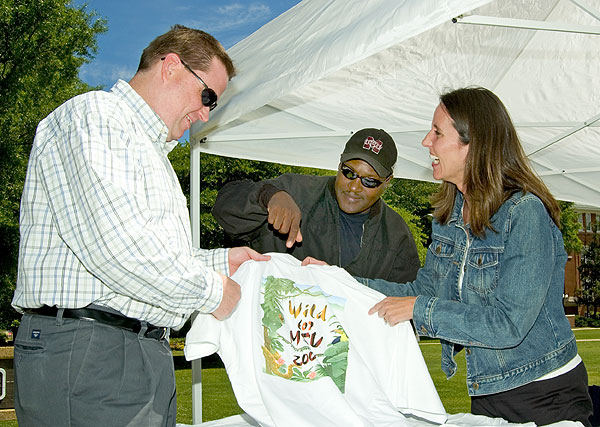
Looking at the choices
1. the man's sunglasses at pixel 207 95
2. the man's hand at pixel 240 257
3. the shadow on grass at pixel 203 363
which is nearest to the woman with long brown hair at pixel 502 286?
the man's hand at pixel 240 257

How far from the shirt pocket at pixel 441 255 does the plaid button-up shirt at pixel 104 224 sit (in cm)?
101

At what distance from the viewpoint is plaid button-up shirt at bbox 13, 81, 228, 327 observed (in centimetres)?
181

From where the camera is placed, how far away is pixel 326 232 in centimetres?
387

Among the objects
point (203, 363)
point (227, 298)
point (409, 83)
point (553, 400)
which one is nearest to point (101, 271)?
point (227, 298)

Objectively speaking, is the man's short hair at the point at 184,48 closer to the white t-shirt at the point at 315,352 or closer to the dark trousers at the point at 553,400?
the white t-shirt at the point at 315,352

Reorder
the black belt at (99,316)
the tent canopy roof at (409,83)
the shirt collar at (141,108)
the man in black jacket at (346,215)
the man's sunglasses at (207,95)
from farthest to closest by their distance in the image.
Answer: the man in black jacket at (346,215) < the tent canopy roof at (409,83) < the man's sunglasses at (207,95) < the shirt collar at (141,108) < the black belt at (99,316)

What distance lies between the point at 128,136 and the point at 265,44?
1829mm

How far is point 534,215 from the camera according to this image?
7.31ft

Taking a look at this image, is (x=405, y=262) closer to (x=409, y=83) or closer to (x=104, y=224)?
(x=409, y=83)

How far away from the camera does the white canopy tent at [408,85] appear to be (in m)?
3.26

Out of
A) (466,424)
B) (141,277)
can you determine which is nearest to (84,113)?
(141,277)

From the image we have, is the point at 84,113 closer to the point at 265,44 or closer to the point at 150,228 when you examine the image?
the point at 150,228

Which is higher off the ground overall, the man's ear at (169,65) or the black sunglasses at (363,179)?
the man's ear at (169,65)

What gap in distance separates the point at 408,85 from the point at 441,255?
2.60 m
